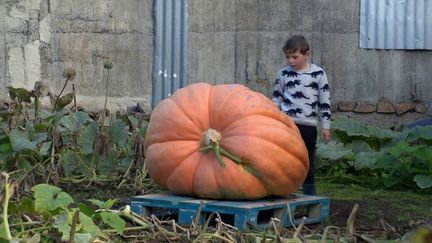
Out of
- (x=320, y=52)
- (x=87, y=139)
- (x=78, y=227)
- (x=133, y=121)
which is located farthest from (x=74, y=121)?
(x=320, y=52)

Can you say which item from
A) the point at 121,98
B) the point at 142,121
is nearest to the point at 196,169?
the point at 142,121

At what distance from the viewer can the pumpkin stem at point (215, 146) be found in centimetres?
465

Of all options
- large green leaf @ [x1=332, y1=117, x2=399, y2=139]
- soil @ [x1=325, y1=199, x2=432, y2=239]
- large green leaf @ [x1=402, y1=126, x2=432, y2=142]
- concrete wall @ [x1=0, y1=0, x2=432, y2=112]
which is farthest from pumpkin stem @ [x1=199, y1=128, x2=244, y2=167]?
concrete wall @ [x1=0, y1=0, x2=432, y2=112]

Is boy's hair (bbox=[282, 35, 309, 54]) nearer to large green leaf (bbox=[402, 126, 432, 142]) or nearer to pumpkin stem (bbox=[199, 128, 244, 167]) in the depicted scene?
pumpkin stem (bbox=[199, 128, 244, 167])

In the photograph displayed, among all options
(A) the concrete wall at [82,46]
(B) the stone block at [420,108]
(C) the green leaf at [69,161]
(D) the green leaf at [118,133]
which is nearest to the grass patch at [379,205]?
(D) the green leaf at [118,133]

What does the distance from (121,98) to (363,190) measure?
114 inches

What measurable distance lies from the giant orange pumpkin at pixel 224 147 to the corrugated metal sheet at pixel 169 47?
3.85 metres

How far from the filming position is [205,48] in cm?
894

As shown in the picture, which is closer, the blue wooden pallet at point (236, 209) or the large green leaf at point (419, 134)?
the blue wooden pallet at point (236, 209)

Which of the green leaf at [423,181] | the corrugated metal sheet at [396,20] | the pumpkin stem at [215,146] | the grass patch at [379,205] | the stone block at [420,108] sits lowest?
the grass patch at [379,205]

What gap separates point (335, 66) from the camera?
9195mm

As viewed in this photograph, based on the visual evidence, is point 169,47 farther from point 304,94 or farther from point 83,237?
point 83,237

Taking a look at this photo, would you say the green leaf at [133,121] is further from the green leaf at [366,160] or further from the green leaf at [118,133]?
the green leaf at [366,160]

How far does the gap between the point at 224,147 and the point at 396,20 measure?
493 cm
